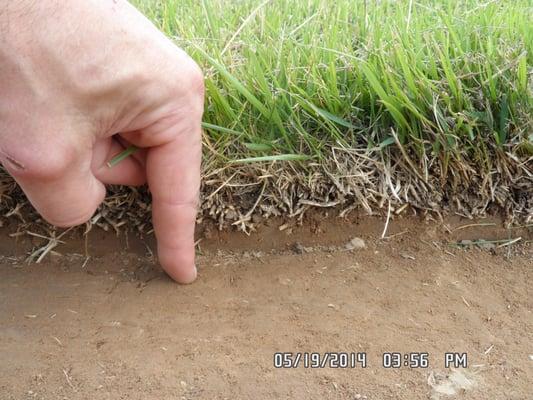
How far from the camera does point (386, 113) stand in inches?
64.4

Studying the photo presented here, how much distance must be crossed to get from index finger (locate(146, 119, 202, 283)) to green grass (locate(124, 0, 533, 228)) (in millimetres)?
163

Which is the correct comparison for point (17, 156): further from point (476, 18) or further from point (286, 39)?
point (476, 18)

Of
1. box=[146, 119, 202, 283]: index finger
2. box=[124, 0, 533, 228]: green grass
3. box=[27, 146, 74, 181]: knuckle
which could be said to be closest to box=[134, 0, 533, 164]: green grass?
box=[124, 0, 533, 228]: green grass

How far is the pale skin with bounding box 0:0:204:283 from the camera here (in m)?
1.16

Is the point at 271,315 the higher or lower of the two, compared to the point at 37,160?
lower

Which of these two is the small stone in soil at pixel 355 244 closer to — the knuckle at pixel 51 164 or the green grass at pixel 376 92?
the green grass at pixel 376 92

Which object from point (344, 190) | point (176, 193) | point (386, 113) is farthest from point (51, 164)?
point (386, 113)

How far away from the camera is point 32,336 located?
1436mm

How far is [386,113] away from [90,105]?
0.80m

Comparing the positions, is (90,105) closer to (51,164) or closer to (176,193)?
(51,164)

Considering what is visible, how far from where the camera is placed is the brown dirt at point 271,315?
1290 mm
